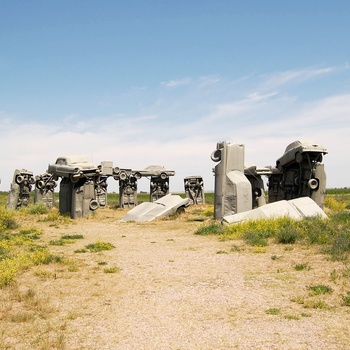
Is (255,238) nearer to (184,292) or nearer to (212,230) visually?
(212,230)

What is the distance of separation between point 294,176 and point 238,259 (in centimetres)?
1286

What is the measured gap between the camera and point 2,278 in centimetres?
735

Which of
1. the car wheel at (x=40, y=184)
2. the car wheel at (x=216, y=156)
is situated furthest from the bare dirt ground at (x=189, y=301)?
→ the car wheel at (x=40, y=184)

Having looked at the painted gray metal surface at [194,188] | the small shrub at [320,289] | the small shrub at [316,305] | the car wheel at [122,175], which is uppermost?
the car wheel at [122,175]

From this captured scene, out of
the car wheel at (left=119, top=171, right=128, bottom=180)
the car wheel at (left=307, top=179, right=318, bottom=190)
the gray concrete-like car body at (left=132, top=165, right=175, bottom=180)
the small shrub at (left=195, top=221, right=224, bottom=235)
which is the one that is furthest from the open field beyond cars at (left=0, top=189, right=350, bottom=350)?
the gray concrete-like car body at (left=132, top=165, right=175, bottom=180)

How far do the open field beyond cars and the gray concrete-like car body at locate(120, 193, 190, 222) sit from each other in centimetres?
694

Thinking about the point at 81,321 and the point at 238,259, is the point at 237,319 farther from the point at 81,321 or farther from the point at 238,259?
the point at 238,259

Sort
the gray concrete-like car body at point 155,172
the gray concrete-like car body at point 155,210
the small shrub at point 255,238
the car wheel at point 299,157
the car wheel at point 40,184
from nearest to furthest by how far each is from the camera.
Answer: the small shrub at point 255,238, the car wheel at point 299,157, the gray concrete-like car body at point 155,210, the car wheel at point 40,184, the gray concrete-like car body at point 155,172

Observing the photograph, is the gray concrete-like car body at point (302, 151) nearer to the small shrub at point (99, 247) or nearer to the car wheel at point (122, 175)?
the small shrub at point (99, 247)

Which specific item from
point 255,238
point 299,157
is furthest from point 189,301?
point 299,157

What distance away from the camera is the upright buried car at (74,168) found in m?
19.8

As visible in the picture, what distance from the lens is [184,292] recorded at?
713cm

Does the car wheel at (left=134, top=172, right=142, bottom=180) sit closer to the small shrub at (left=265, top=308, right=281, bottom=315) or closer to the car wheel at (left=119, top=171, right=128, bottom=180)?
the car wheel at (left=119, top=171, right=128, bottom=180)

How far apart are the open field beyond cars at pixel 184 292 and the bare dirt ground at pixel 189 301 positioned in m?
0.02
